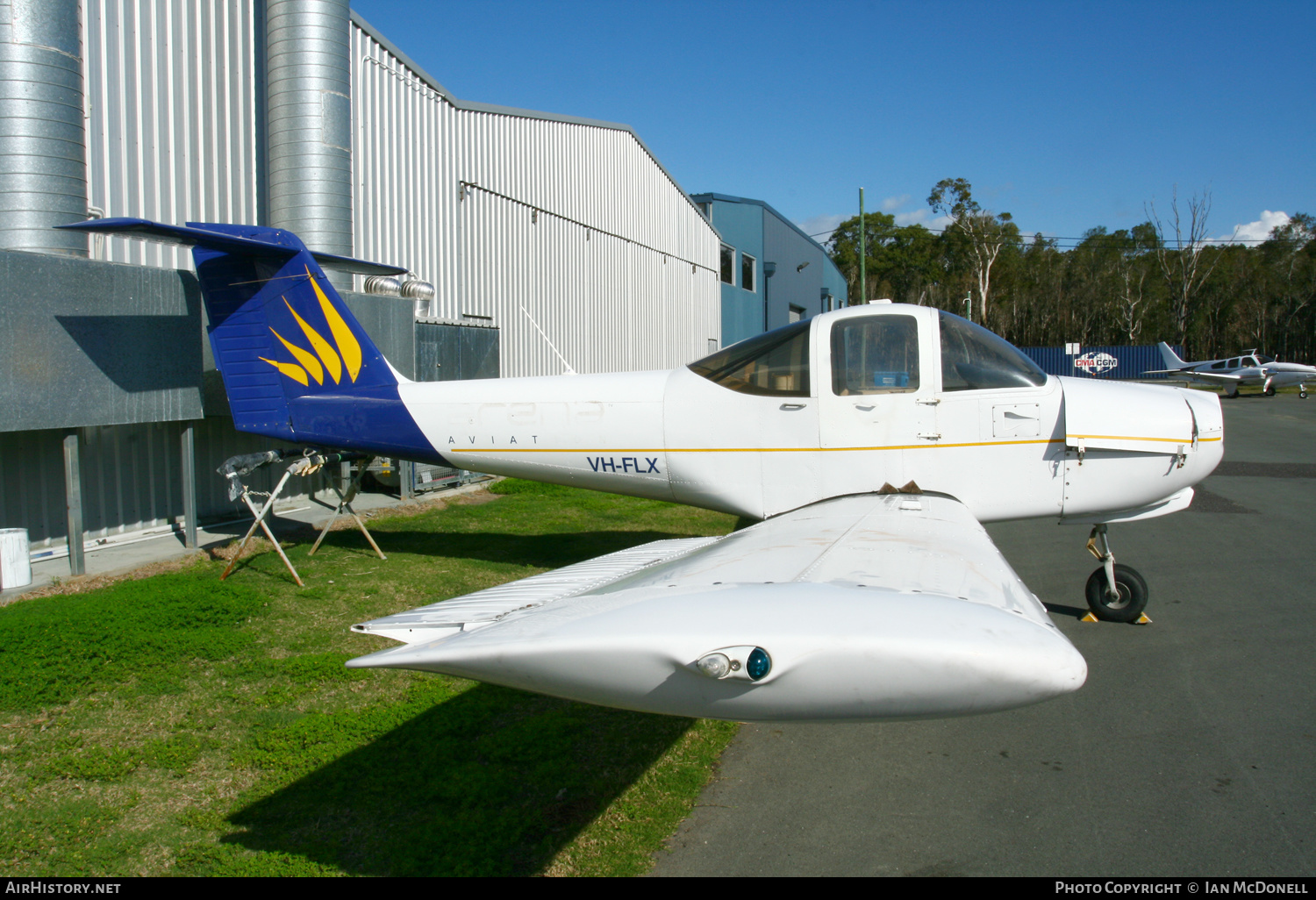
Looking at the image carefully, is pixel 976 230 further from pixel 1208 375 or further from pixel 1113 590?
pixel 1113 590

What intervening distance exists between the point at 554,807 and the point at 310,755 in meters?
1.21

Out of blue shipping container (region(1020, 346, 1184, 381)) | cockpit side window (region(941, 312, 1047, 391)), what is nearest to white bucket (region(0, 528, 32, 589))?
cockpit side window (region(941, 312, 1047, 391))

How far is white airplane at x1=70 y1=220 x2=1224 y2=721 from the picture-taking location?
6.98ft

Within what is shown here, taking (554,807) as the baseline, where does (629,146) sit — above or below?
above

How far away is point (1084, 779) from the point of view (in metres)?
3.44

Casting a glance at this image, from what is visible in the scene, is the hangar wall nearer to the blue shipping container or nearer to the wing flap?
the wing flap

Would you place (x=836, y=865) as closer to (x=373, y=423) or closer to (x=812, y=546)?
(x=812, y=546)

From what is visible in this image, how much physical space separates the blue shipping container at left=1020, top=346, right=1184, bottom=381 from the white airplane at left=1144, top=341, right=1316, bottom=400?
22.8 ft

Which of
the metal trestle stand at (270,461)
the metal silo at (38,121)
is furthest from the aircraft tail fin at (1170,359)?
the metal silo at (38,121)

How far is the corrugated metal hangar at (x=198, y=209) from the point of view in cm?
635

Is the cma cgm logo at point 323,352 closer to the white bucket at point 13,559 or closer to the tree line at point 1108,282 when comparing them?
the white bucket at point 13,559

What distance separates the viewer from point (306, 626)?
530cm

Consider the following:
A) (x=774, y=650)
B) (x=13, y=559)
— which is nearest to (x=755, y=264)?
(x=13, y=559)
